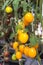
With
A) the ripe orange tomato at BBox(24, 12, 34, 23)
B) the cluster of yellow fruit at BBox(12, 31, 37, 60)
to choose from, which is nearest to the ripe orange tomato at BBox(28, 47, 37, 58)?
the cluster of yellow fruit at BBox(12, 31, 37, 60)

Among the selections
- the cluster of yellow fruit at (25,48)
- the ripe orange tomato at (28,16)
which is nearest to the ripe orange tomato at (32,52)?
the cluster of yellow fruit at (25,48)

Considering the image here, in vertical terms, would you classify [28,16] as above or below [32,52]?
above

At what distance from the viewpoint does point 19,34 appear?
0.93 m

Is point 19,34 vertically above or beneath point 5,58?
above

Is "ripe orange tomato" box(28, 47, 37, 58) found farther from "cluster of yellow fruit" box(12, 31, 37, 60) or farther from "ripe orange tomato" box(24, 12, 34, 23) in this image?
"ripe orange tomato" box(24, 12, 34, 23)

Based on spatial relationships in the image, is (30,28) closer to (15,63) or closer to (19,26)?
(19,26)

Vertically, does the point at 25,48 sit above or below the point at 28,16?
below

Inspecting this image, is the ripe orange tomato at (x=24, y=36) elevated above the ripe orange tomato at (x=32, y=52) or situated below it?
above

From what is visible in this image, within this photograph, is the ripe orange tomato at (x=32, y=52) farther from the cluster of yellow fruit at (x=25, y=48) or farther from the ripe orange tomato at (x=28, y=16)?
the ripe orange tomato at (x=28, y=16)

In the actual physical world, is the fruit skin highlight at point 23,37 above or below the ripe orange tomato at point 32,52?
above

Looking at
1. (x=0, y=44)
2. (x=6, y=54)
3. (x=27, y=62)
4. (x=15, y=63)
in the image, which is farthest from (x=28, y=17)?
(x=0, y=44)

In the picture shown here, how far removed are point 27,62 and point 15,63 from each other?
649mm

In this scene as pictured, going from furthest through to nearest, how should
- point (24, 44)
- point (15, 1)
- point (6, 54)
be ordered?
point (6, 54) < point (24, 44) < point (15, 1)

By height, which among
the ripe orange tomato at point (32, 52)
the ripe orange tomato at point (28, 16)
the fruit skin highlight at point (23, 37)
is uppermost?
the ripe orange tomato at point (28, 16)
